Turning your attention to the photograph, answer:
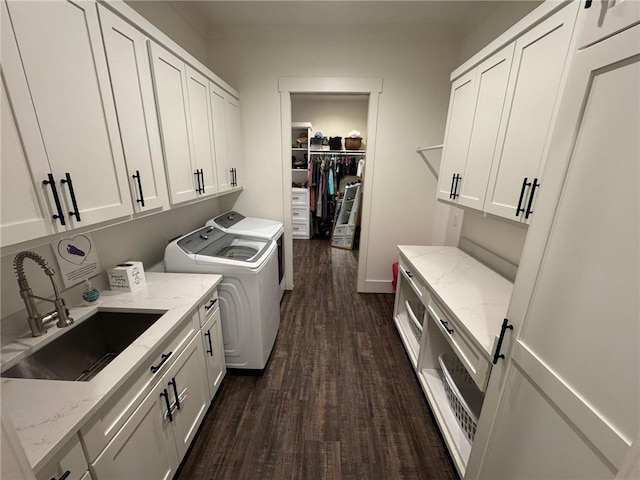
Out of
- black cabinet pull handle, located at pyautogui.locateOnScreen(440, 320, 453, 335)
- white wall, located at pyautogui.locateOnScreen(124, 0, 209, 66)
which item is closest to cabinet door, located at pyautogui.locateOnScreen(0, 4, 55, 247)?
white wall, located at pyautogui.locateOnScreen(124, 0, 209, 66)

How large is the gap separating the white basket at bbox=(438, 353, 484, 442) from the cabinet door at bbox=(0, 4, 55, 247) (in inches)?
80.1

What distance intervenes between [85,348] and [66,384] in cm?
49

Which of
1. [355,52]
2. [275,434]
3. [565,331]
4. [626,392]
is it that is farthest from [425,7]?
[275,434]

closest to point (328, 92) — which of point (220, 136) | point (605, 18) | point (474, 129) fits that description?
Result: point (220, 136)

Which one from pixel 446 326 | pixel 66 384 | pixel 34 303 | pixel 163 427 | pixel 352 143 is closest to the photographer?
pixel 66 384

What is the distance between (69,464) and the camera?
732 millimetres

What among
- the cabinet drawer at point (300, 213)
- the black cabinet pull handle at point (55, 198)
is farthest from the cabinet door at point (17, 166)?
the cabinet drawer at point (300, 213)

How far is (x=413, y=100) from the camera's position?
8.86 feet

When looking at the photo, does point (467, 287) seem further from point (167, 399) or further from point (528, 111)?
point (167, 399)

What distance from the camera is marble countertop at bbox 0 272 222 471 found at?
701mm

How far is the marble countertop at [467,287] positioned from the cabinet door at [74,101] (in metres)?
1.72

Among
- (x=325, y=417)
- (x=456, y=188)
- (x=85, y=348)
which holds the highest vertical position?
(x=456, y=188)

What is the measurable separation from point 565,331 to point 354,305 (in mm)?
2423

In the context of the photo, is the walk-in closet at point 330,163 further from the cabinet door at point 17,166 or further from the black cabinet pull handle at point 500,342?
the cabinet door at point 17,166
